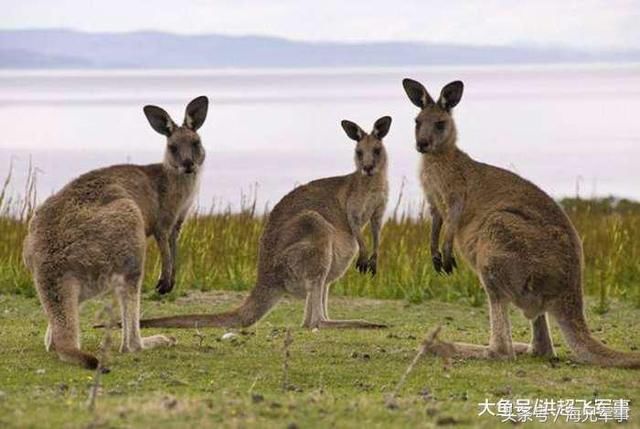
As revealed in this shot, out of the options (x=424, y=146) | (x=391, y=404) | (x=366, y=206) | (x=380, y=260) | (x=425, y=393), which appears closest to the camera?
(x=391, y=404)

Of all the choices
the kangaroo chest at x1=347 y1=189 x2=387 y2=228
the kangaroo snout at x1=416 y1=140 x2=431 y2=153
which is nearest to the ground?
the kangaroo chest at x1=347 y1=189 x2=387 y2=228

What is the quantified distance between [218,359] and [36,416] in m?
2.40

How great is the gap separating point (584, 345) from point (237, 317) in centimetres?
232

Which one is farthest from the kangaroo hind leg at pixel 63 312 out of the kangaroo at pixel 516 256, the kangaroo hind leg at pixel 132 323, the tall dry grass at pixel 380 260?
the tall dry grass at pixel 380 260

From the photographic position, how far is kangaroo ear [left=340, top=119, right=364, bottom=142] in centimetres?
1012

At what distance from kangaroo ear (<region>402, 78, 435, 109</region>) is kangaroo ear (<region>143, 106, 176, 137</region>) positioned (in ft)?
4.98

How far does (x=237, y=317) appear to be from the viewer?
346 inches

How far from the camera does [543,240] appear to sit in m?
7.64

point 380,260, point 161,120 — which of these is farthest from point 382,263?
point 161,120

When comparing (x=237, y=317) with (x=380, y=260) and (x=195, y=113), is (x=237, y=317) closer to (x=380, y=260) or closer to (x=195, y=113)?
(x=195, y=113)

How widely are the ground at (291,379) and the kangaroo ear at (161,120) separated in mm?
1283

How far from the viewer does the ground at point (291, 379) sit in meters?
5.41

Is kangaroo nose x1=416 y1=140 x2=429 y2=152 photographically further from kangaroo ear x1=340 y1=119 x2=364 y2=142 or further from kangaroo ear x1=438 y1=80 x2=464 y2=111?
kangaroo ear x1=340 y1=119 x2=364 y2=142

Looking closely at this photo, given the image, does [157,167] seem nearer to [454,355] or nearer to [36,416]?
[454,355]
